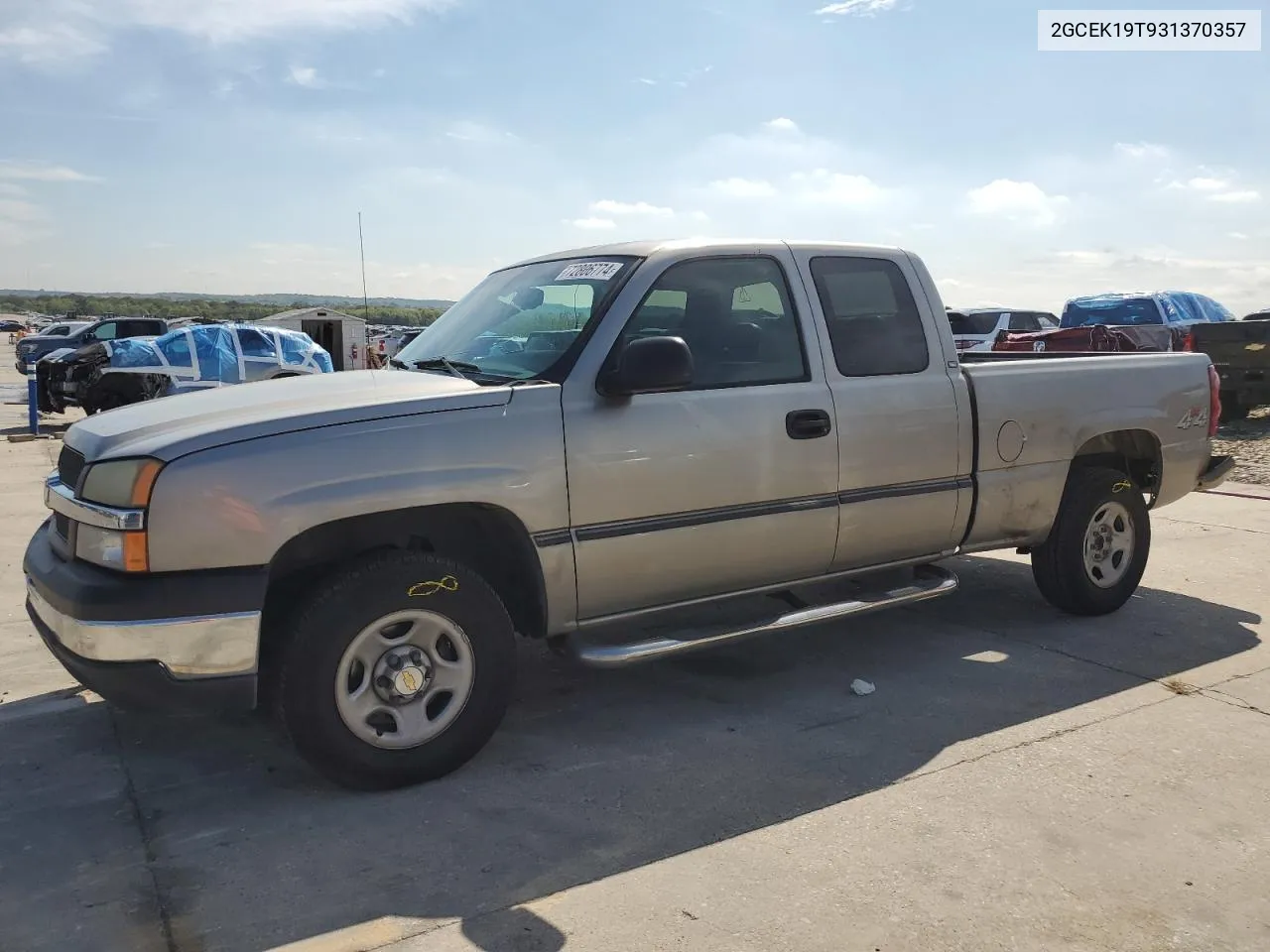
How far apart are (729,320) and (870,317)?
0.78 meters

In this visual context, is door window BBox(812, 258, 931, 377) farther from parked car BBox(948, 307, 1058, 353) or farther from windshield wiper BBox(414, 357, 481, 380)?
parked car BBox(948, 307, 1058, 353)

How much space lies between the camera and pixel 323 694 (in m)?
3.36

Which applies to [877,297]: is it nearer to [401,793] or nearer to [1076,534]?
[1076,534]

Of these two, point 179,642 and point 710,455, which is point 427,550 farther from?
point 710,455

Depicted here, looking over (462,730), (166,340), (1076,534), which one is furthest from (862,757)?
(166,340)

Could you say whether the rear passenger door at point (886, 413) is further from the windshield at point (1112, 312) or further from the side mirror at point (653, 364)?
the windshield at point (1112, 312)

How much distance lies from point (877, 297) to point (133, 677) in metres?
3.44

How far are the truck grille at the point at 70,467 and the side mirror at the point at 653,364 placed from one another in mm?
1900

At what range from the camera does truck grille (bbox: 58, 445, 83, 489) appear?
3604 millimetres

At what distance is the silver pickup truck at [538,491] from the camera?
3234 millimetres

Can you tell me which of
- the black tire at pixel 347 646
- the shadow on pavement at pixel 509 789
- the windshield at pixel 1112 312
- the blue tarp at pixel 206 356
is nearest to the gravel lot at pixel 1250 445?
the windshield at pixel 1112 312

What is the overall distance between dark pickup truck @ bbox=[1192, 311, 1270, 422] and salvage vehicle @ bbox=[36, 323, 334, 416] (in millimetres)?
12745

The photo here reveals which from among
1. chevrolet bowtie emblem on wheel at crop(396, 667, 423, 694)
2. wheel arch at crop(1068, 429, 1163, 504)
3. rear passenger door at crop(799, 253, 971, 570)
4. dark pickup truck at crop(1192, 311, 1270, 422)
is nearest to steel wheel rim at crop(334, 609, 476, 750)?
chevrolet bowtie emblem on wheel at crop(396, 667, 423, 694)

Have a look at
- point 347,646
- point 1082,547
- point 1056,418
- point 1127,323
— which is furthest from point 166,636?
point 1127,323
